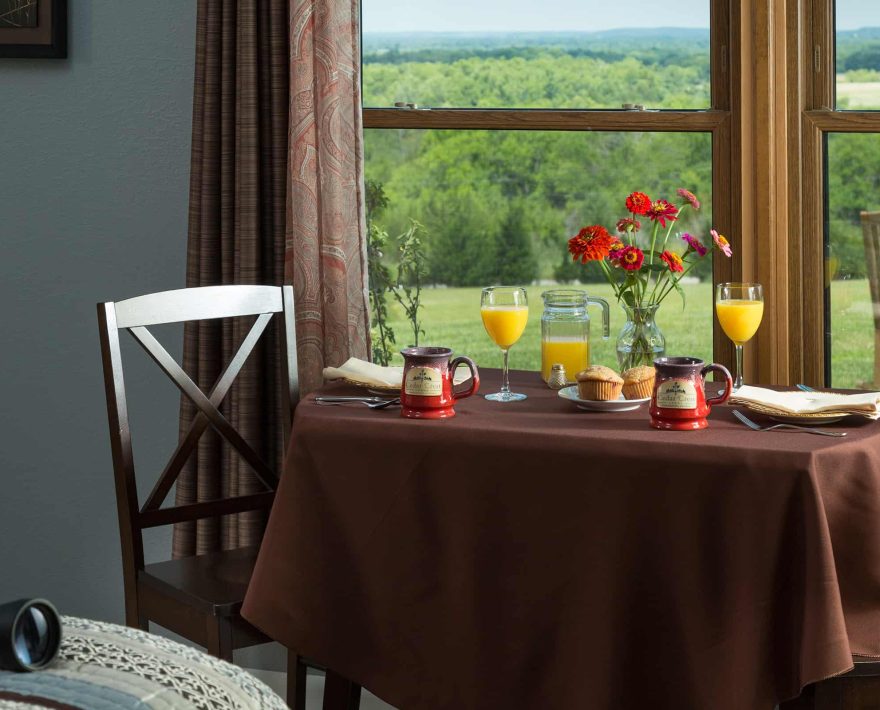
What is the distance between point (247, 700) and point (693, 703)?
708 mm

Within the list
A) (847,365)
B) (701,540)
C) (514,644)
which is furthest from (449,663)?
(847,365)

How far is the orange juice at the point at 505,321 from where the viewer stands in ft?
6.47

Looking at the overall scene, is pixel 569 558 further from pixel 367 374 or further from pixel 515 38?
pixel 515 38

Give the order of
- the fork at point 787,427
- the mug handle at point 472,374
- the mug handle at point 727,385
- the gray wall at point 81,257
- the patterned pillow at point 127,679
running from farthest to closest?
1. the gray wall at point 81,257
2. the mug handle at point 472,374
3. the mug handle at point 727,385
4. the fork at point 787,427
5. the patterned pillow at point 127,679

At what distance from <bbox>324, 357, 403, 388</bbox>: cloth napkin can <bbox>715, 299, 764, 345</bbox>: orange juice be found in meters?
0.60

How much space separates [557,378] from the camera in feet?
6.70

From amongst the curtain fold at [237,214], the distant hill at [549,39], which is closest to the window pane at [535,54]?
the distant hill at [549,39]

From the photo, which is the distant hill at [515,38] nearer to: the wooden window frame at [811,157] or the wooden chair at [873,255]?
the wooden window frame at [811,157]

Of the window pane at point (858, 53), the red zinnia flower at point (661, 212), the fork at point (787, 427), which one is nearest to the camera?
the fork at point (787, 427)

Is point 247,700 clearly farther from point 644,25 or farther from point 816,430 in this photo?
point 644,25

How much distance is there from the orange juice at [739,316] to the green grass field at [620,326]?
21.6 inches

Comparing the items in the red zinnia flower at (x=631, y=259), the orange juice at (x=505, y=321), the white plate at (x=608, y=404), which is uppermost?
the red zinnia flower at (x=631, y=259)

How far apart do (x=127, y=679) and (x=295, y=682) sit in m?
1.06

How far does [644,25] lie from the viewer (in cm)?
258
